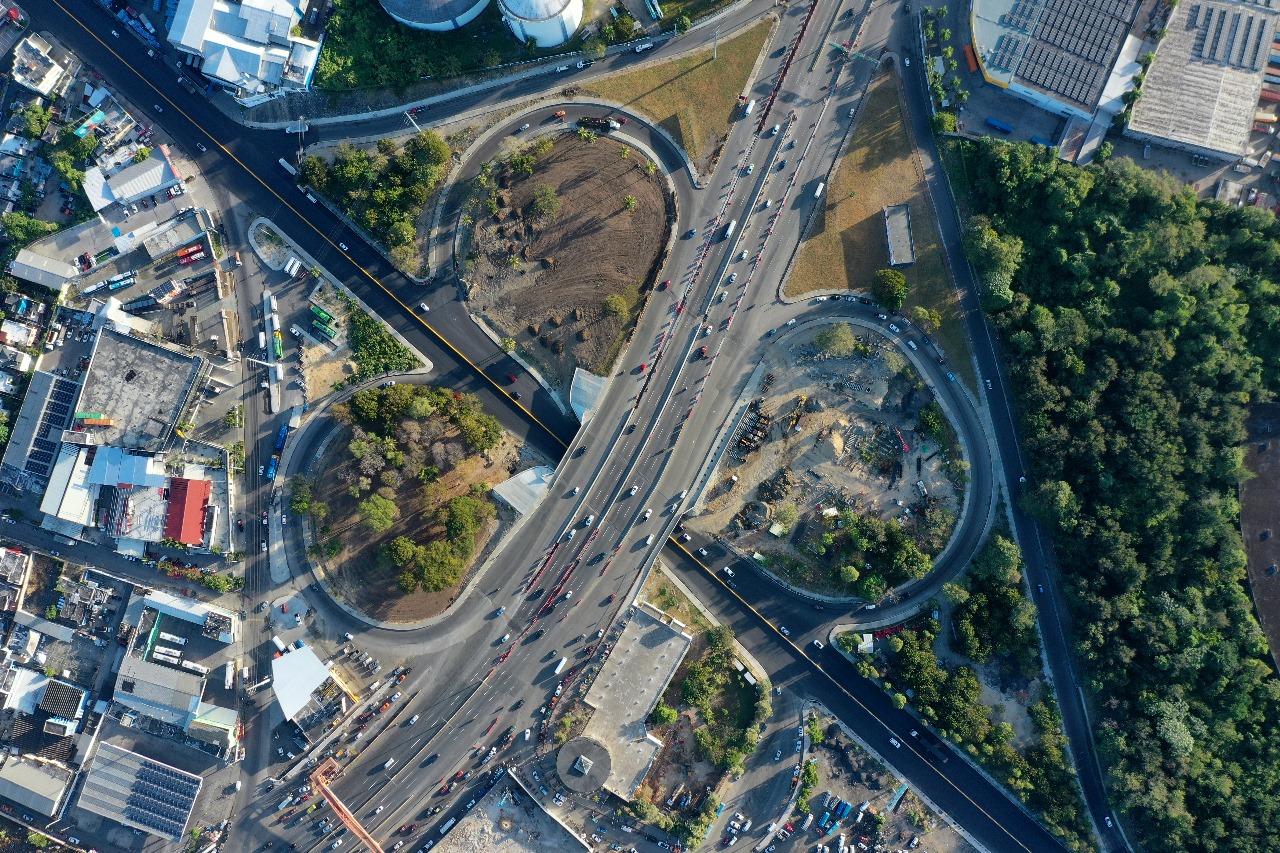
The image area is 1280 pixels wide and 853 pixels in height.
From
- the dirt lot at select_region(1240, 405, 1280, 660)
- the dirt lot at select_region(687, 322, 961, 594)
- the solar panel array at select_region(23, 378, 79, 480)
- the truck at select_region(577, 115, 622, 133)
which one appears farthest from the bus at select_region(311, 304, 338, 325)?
the dirt lot at select_region(1240, 405, 1280, 660)

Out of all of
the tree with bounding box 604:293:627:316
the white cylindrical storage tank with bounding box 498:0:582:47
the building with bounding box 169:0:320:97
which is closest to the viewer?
the white cylindrical storage tank with bounding box 498:0:582:47

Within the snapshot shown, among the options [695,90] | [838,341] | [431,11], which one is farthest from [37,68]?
[838,341]

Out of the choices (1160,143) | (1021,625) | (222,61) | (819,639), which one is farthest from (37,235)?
(1160,143)

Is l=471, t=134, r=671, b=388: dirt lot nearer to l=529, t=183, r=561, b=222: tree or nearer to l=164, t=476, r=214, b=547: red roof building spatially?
l=529, t=183, r=561, b=222: tree

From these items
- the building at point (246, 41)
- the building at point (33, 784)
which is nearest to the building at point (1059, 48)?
the building at point (246, 41)

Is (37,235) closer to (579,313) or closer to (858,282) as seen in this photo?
(579,313)

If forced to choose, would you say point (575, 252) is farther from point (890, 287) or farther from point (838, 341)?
point (890, 287)
